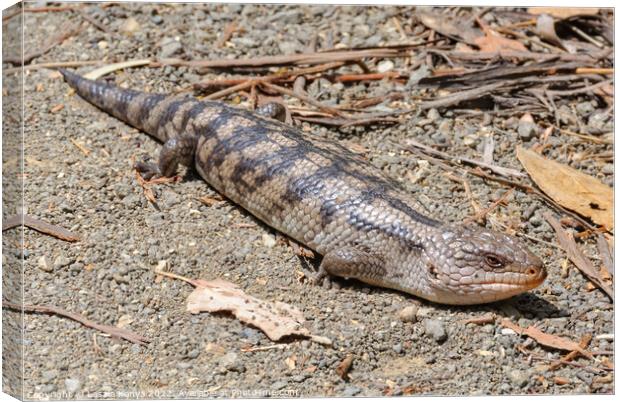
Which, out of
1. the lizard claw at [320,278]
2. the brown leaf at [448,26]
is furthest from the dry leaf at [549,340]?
the brown leaf at [448,26]

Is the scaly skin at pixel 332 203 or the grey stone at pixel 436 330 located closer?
the grey stone at pixel 436 330

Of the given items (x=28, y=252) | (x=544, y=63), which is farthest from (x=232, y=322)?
(x=544, y=63)

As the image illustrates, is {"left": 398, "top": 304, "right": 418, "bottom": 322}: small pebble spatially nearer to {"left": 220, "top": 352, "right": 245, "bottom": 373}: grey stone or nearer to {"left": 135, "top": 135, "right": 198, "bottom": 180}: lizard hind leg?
{"left": 220, "top": 352, "right": 245, "bottom": 373}: grey stone

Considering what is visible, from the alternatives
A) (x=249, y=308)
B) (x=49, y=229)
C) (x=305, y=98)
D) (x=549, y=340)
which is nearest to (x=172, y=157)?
(x=305, y=98)

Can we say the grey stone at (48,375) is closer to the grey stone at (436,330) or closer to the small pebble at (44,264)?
the small pebble at (44,264)

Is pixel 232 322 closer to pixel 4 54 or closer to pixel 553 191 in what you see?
pixel 4 54

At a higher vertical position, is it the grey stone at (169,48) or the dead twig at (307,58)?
the grey stone at (169,48)
